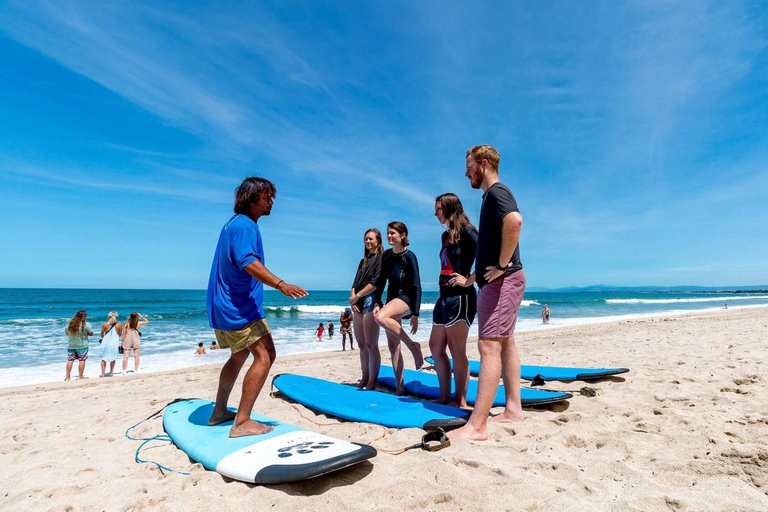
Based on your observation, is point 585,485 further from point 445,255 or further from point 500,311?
Result: point 445,255

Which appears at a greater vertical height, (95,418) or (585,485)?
(585,485)

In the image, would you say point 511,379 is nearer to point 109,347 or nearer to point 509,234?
point 509,234

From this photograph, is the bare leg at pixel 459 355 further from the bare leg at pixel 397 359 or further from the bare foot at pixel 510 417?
the bare leg at pixel 397 359

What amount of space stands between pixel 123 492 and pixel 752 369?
6.39 m

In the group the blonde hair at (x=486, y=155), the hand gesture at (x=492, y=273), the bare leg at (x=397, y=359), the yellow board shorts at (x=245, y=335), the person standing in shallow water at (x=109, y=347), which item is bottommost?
the person standing in shallow water at (x=109, y=347)

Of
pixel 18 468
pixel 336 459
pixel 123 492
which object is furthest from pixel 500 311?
pixel 18 468

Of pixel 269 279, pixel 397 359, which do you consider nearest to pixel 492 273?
pixel 269 279

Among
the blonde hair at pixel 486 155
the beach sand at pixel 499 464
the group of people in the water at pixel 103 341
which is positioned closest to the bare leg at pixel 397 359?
the beach sand at pixel 499 464

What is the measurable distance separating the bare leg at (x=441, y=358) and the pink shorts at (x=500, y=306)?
72 cm

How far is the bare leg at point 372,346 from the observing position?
4738mm

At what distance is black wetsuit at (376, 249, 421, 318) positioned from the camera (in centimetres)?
445

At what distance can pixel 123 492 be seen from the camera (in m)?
2.33

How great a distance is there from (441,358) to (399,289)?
3.04ft

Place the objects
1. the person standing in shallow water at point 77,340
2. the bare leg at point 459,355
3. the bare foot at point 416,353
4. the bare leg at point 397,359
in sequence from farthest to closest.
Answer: the person standing in shallow water at point 77,340
the bare foot at point 416,353
the bare leg at point 397,359
the bare leg at point 459,355
